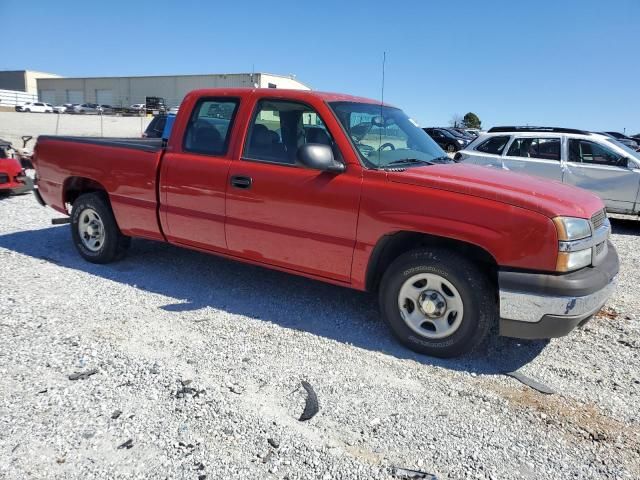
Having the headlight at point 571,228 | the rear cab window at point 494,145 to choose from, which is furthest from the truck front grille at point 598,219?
the rear cab window at point 494,145

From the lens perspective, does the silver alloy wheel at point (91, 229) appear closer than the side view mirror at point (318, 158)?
No

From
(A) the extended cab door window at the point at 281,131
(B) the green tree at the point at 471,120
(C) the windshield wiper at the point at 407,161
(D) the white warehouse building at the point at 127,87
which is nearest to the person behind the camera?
(C) the windshield wiper at the point at 407,161

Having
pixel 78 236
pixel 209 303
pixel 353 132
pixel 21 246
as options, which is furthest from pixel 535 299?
pixel 21 246

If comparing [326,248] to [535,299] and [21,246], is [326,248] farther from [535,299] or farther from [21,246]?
[21,246]

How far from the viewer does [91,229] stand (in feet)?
18.0

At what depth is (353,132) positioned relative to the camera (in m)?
3.92

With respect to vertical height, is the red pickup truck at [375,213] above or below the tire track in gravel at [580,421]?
above

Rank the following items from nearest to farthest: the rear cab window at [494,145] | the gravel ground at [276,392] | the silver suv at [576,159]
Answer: the gravel ground at [276,392] → the silver suv at [576,159] → the rear cab window at [494,145]

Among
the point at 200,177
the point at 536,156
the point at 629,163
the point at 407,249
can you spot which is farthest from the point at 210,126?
the point at 629,163

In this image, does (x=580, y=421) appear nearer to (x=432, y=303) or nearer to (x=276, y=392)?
(x=432, y=303)

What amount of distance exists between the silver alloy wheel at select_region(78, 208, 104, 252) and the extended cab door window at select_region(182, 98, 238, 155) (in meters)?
1.58

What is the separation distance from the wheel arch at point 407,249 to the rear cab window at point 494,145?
22.2 ft

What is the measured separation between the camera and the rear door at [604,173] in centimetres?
872

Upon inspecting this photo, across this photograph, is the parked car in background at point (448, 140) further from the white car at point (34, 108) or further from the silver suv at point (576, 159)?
the white car at point (34, 108)
